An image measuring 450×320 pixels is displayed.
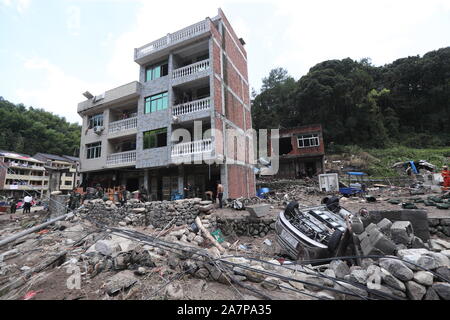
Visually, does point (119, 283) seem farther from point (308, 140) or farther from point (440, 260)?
point (308, 140)

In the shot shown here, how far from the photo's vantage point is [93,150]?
59.2ft

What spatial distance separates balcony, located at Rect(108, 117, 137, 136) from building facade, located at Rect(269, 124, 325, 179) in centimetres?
1801

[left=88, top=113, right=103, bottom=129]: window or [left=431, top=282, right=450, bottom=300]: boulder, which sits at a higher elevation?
[left=88, top=113, right=103, bottom=129]: window

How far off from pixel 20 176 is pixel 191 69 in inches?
1869

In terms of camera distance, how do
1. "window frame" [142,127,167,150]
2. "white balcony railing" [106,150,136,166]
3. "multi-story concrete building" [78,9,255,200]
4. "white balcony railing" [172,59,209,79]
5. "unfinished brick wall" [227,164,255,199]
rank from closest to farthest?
"multi-story concrete building" [78,9,255,200], "white balcony railing" [172,59,209,79], "unfinished brick wall" [227,164,255,199], "window frame" [142,127,167,150], "white balcony railing" [106,150,136,166]

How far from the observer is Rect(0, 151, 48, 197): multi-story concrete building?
37031 millimetres

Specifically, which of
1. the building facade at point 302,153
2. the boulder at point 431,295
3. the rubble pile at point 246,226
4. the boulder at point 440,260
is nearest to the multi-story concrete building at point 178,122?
the rubble pile at point 246,226

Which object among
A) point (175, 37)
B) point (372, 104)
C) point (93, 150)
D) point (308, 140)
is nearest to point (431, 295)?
point (175, 37)

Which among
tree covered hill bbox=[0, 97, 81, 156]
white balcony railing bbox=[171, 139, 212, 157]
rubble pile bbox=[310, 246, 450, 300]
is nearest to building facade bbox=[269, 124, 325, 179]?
white balcony railing bbox=[171, 139, 212, 157]

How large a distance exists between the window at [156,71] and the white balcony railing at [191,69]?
1623 millimetres

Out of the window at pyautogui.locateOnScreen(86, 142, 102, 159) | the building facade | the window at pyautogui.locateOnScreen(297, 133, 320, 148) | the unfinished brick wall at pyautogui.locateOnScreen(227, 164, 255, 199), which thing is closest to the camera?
the unfinished brick wall at pyautogui.locateOnScreen(227, 164, 255, 199)

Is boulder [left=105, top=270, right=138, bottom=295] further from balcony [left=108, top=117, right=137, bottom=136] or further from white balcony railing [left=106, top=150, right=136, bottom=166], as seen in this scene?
balcony [left=108, top=117, right=137, bottom=136]

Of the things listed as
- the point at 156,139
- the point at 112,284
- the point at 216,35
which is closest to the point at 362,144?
the point at 216,35

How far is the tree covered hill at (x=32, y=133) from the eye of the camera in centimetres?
4759
